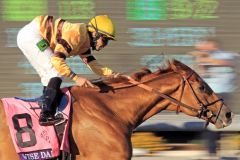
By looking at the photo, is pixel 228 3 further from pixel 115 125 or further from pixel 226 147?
pixel 115 125

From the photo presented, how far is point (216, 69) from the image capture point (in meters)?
9.42

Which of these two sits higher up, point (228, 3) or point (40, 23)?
point (40, 23)

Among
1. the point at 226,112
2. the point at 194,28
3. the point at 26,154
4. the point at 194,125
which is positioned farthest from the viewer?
the point at 194,28

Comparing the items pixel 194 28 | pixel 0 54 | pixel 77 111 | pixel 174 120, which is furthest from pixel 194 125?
pixel 77 111

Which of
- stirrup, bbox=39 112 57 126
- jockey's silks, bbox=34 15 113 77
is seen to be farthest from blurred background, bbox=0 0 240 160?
stirrup, bbox=39 112 57 126

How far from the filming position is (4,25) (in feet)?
36.3

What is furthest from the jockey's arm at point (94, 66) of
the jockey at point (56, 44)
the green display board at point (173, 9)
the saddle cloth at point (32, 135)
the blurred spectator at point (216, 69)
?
the green display board at point (173, 9)

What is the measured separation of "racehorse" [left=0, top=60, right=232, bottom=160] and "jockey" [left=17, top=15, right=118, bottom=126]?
0.69 feet

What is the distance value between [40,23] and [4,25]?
4.95 meters

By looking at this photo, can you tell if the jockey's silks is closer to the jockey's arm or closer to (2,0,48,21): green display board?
the jockey's arm

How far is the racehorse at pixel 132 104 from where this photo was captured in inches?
232

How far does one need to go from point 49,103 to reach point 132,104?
0.82 metres

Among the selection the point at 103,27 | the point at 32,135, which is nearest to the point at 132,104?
the point at 103,27

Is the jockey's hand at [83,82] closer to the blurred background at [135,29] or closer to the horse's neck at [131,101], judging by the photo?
the horse's neck at [131,101]
